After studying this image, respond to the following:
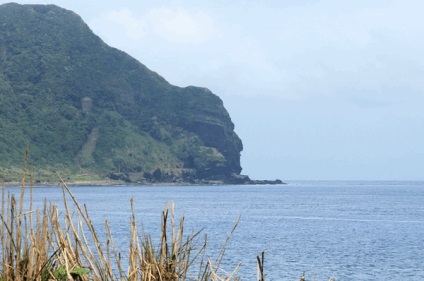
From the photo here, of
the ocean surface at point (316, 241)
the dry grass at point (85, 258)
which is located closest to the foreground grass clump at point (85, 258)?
the dry grass at point (85, 258)

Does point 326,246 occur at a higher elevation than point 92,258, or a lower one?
lower

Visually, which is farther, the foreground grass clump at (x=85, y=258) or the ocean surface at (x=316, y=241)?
the ocean surface at (x=316, y=241)

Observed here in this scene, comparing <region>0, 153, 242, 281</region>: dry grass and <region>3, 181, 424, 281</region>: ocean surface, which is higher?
<region>0, 153, 242, 281</region>: dry grass

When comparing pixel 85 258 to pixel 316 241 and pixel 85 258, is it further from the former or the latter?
pixel 316 241

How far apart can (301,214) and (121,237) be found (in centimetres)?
4559

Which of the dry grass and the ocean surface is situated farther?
the ocean surface

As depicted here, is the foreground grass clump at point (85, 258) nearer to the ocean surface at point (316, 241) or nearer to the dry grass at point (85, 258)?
the dry grass at point (85, 258)

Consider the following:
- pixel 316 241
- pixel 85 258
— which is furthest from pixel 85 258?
pixel 316 241

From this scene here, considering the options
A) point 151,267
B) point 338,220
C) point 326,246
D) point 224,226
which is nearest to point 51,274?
point 151,267

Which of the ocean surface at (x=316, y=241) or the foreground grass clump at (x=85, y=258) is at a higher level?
the foreground grass clump at (x=85, y=258)

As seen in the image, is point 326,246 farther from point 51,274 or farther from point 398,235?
point 51,274

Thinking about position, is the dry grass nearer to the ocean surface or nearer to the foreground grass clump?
the foreground grass clump

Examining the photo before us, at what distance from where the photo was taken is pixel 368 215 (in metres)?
99.8

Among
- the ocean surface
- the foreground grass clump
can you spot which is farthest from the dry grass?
the ocean surface
